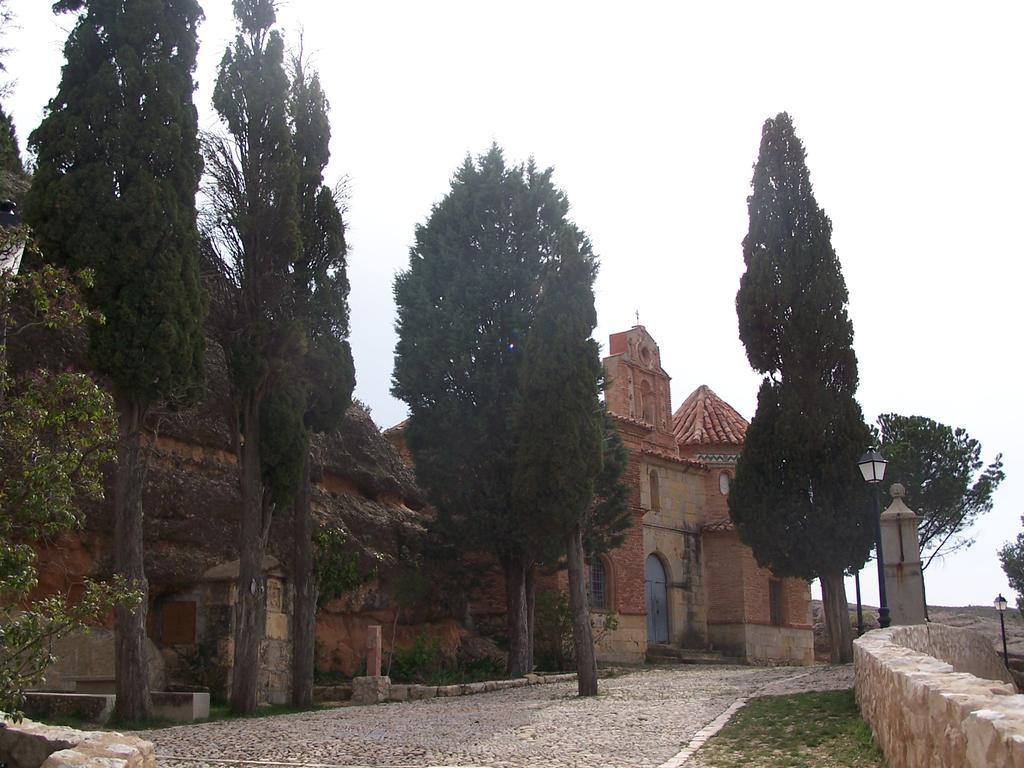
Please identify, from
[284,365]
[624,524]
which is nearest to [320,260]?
[284,365]

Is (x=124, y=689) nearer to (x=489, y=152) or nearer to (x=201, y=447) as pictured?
(x=201, y=447)

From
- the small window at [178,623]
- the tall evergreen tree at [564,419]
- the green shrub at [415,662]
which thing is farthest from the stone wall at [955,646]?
the small window at [178,623]

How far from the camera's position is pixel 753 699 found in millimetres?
14023

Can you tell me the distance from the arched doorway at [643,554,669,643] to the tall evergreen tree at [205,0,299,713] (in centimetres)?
1728

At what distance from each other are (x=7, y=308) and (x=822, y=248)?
59.1 ft

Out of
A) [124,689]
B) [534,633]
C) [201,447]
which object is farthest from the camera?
[534,633]

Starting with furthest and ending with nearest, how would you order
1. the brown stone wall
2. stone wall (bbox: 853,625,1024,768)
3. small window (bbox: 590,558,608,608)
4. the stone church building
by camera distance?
the brown stone wall
the stone church building
small window (bbox: 590,558,608,608)
stone wall (bbox: 853,625,1024,768)

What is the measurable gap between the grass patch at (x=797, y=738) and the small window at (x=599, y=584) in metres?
15.6

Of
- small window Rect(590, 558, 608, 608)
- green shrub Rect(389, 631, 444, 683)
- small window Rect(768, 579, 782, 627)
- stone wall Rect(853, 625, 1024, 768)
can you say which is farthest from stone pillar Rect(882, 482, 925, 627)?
small window Rect(768, 579, 782, 627)

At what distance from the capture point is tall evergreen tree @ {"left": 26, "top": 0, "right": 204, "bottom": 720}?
42.1 feet

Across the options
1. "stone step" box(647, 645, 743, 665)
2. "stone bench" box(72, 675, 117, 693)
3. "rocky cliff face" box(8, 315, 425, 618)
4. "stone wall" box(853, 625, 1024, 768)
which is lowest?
"stone step" box(647, 645, 743, 665)

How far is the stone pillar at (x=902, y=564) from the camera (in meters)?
17.1

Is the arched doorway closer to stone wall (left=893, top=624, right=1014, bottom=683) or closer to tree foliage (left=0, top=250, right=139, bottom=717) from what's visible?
stone wall (left=893, top=624, right=1014, bottom=683)

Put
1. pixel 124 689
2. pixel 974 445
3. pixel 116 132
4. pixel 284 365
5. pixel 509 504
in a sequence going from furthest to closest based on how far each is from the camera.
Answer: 1. pixel 974 445
2. pixel 509 504
3. pixel 284 365
4. pixel 116 132
5. pixel 124 689
